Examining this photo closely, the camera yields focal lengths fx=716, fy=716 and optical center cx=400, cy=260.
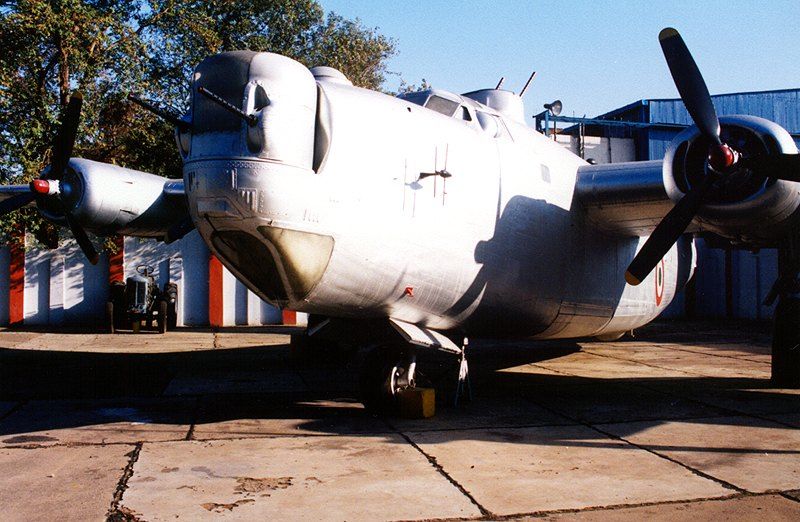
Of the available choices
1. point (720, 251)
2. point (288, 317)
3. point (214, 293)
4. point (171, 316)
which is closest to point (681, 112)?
point (720, 251)

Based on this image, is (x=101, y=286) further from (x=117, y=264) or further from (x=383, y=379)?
(x=383, y=379)

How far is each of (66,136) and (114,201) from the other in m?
1.19

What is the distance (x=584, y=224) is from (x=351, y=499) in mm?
6437

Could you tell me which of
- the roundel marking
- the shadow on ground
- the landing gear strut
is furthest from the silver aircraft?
the roundel marking

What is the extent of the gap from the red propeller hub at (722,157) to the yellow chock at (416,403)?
418 centimetres

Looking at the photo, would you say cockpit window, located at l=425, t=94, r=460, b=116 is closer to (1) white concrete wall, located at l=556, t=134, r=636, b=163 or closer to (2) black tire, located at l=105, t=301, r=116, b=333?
(2) black tire, located at l=105, t=301, r=116, b=333

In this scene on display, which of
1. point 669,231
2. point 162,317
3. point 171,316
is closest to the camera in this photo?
point 669,231

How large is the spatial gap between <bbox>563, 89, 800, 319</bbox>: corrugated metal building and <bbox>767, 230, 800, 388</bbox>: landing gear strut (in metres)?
7.89

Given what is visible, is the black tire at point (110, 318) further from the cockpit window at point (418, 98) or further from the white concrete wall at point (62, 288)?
the cockpit window at point (418, 98)

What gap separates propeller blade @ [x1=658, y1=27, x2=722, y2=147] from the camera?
27.6 ft

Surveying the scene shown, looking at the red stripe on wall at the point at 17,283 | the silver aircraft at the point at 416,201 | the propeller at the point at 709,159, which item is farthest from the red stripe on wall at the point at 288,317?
the propeller at the point at 709,159

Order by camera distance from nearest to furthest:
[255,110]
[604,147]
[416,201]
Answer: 1. [255,110]
2. [416,201]
3. [604,147]

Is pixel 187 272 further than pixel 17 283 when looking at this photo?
Yes

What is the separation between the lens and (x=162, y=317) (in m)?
19.9
